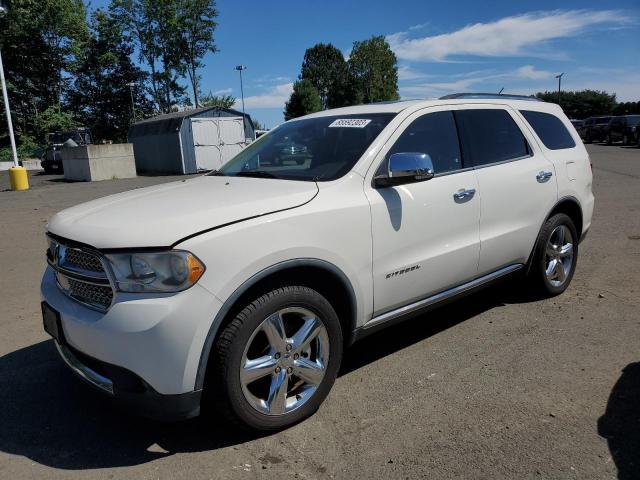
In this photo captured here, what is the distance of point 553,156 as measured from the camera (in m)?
4.62

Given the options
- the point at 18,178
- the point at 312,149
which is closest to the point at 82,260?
the point at 312,149

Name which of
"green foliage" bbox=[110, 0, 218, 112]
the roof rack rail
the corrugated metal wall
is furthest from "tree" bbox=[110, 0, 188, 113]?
the roof rack rail

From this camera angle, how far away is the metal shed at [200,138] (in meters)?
25.4

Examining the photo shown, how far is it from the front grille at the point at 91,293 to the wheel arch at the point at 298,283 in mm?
533

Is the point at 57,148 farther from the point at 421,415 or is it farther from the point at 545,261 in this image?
the point at 421,415

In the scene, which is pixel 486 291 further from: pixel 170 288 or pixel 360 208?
pixel 170 288

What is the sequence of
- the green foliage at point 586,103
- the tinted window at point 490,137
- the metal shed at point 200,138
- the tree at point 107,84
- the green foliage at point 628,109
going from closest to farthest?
the tinted window at point 490,137, the metal shed at point 200,138, the tree at point 107,84, the green foliage at point 628,109, the green foliage at point 586,103

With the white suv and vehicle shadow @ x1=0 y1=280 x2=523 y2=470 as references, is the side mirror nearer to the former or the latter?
the white suv

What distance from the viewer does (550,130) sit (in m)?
4.80

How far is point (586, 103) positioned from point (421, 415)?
9489 cm

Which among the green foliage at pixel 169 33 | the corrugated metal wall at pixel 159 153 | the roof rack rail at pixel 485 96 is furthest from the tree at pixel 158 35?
the roof rack rail at pixel 485 96

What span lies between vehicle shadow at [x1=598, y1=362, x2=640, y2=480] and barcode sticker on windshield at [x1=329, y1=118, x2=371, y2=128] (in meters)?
2.29

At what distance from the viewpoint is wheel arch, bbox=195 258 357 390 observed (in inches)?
95.5

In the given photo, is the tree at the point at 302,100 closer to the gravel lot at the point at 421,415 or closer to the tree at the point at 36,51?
the tree at the point at 36,51
